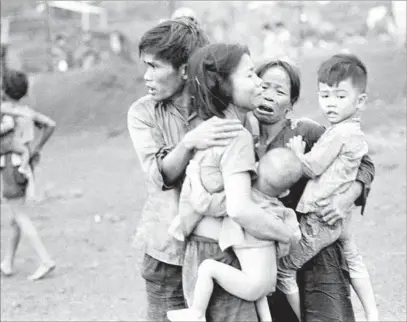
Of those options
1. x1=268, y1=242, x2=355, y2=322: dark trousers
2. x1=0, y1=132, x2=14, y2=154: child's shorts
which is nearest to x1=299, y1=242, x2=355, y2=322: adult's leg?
x1=268, y1=242, x2=355, y2=322: dark trousers

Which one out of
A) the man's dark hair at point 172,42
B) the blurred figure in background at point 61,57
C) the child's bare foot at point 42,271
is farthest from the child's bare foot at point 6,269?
the blurred figure in background at point 61,57

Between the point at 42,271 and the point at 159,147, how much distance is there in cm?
340

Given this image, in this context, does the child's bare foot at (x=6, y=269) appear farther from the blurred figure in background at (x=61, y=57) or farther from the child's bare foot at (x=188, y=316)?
the blurred figure in background at (x=61, y=57)

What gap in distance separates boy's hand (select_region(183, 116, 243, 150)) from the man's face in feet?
0.93

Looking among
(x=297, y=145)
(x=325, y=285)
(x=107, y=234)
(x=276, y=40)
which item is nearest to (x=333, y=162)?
(x=297, y=145)

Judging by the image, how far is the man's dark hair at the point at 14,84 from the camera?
17.9 feet

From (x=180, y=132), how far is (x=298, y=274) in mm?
733

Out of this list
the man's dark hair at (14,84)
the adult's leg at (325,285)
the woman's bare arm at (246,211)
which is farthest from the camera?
the man's dark hair at (14,84)

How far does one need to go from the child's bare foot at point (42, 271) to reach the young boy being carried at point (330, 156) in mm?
3326

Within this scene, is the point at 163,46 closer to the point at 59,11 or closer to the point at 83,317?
the point at 83,317

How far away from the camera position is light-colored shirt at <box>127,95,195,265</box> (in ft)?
8.23

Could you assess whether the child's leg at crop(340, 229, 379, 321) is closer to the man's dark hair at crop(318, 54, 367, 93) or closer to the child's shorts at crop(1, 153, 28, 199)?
the man's dark hair at crop(318, 54, 367, 93)

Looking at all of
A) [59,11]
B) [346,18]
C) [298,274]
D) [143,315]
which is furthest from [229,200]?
[346,18]

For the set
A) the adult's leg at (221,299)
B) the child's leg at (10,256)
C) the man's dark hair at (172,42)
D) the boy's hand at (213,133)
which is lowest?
the child's leg at (10,256)
